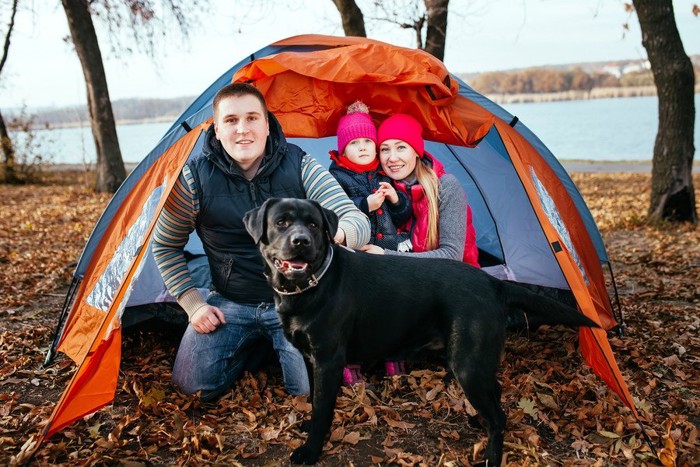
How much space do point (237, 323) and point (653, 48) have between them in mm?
6789

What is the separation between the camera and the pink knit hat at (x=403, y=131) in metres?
3.88

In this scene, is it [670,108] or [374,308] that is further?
[670,108]

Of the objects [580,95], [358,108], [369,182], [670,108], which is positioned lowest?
[369,182]

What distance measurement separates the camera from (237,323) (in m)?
3.50

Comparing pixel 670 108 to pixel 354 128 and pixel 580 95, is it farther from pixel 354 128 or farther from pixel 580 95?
pixel 580 95

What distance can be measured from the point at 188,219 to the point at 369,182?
127 cm

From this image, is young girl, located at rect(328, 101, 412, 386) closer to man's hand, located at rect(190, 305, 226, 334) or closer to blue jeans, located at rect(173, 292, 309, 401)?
blue jeans, located at rect(173, 292, 309, 401)

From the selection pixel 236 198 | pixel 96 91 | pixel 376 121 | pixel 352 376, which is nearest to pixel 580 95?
pixel 96 91

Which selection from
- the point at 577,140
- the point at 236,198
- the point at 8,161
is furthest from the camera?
the point at 577,140

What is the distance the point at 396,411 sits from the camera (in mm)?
3230

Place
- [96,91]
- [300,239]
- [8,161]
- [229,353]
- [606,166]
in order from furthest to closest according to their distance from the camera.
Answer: [606,166]
[8,161]
[96,91]
[229,353]
[300,239]

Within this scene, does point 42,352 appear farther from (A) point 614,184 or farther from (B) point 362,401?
(A) point 614,184

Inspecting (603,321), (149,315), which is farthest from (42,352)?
(603,321)

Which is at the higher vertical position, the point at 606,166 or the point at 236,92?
the point at 236,92
